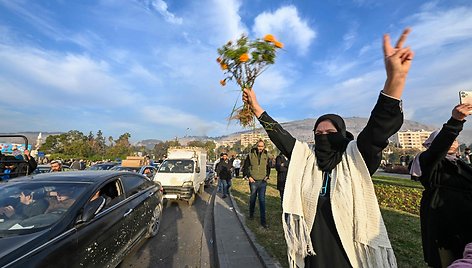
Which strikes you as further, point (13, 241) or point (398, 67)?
point (13, 241)

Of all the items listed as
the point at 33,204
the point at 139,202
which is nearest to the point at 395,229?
the point at 139,202

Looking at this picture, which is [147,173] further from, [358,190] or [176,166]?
[358,190]

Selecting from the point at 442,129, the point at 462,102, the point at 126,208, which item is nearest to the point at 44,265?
the point at 126,208

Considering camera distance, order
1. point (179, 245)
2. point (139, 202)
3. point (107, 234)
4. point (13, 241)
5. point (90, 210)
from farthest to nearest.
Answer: point (179, 245) < point (139, 202) < point (107, 234) < point (90, 210) < point (13, 241)

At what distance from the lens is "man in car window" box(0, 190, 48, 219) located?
9.14 ft

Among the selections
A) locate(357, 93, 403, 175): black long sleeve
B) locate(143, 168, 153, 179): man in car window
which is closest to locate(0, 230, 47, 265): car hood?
locate(357, 93, 403, 175): black long sleeve

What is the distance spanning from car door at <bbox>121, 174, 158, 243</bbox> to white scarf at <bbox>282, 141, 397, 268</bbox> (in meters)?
3.13

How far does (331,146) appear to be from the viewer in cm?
184

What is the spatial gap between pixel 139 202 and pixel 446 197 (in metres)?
4.58

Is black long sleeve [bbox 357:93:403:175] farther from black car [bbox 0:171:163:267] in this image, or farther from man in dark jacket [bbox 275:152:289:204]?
man in dark jacket [bbox 275:152:289:204]

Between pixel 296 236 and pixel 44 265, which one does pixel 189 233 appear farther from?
pixel 296 236

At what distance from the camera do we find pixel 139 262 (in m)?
4.36

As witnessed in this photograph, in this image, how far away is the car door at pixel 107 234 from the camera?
2781 mm

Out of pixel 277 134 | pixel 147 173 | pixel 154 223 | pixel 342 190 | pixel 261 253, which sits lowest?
pixel 261 253
